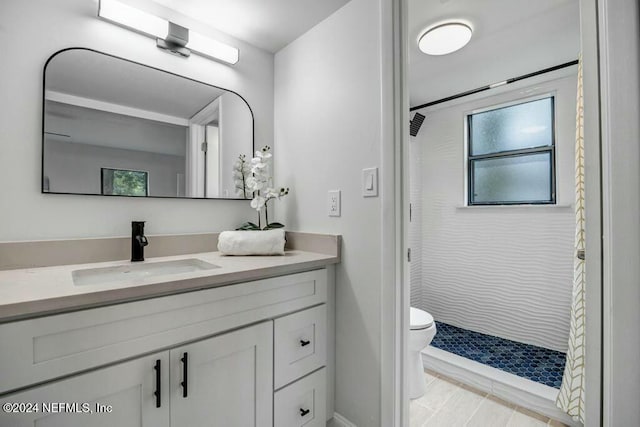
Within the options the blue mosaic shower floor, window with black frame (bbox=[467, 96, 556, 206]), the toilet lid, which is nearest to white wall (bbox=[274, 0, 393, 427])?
the toilet lid

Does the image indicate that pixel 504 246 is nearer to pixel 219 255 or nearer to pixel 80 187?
pixel 219 255

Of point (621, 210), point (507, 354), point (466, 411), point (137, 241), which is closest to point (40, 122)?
point (137, 241)

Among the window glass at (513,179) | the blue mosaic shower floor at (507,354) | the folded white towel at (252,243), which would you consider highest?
the window glass at (513,179)

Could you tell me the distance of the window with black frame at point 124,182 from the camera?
1.28m

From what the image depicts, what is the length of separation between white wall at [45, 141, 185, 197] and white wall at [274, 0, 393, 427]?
0.65 m

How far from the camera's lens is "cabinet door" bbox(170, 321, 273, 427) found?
0.93 metres

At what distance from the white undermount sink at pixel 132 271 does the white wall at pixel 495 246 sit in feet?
8.05

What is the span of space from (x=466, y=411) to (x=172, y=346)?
1622 mm

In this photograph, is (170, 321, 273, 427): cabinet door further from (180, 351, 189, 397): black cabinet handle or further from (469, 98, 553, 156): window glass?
(469, 98, 553, 156): window glass

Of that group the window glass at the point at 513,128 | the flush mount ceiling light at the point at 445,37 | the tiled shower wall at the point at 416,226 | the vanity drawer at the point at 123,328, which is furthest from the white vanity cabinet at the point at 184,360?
the window glass at the point at 513,128

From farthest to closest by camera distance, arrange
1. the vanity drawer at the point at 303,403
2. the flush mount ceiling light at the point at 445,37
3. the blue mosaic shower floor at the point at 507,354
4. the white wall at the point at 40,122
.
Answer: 1. the blue mosaic shower floor at the point at 507,354
2. the flush mount ceiling light at the point at 445,37
3. the vanity drawer at the point at 303,403
4. the white wall at the point at 40,122

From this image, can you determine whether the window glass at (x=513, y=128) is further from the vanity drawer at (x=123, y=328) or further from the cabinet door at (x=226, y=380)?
the cabinet door at (x=226, y=380)

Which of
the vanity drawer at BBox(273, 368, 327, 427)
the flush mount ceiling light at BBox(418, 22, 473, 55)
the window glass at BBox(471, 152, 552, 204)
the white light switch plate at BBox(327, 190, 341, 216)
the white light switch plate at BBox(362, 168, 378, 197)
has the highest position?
the flush mount ceiling light at BBox(418, 22, 473, 55)

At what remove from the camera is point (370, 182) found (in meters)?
1.29
